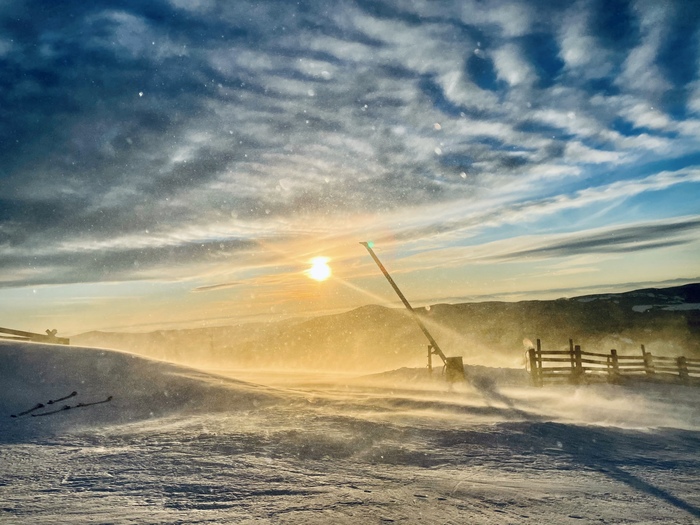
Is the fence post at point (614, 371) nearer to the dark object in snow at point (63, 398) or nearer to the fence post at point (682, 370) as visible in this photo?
the fence post at point (682, 370)

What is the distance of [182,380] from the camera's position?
1551cm

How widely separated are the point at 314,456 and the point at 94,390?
9.42 metres

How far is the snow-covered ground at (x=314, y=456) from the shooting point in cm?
551

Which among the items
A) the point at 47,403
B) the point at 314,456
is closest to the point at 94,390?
the point at 47,403

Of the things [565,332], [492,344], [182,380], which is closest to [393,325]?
[492,344]

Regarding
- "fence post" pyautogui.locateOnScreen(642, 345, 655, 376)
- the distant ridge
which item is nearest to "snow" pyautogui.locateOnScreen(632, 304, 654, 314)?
the distant ridge

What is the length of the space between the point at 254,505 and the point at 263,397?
8.61 m

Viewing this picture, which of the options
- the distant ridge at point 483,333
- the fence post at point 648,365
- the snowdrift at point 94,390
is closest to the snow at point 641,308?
the distant ridge at point 483,333

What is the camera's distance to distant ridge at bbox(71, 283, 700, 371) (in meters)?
61.0

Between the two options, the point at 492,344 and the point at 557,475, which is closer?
the point at 557,475

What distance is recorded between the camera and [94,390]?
1407 cm

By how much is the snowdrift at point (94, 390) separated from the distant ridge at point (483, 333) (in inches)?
1072

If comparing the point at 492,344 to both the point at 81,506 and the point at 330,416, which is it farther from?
the point at 81,506

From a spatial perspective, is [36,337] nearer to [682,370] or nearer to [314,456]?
[314,456]
